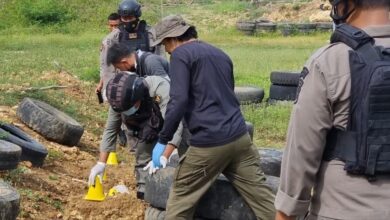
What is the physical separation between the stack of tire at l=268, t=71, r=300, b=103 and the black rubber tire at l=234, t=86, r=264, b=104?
0.28 metres

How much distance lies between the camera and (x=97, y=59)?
18.7 meters

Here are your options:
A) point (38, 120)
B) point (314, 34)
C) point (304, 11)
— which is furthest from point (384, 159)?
point (304, 11)

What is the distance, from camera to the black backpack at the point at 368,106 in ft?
8.50

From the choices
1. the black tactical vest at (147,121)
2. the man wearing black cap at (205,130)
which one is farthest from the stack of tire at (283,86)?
the man wearing black cap at (205,130)

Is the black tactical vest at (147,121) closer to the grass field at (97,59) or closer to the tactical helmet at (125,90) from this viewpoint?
the tactical helmet at (125,90)

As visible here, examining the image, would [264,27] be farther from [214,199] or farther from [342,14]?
[342,14]

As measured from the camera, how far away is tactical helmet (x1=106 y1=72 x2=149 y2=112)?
573 centimetres

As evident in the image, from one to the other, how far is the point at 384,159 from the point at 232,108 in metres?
2.36

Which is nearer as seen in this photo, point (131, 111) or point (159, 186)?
point (159, 186)

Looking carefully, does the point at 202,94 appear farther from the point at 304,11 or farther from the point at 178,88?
the point at 304,11

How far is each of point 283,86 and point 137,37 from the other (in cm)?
468

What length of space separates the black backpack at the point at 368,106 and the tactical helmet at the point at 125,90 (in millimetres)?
3241

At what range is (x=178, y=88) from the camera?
475 centimetres

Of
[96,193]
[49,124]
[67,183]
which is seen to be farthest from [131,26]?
[96,193]
